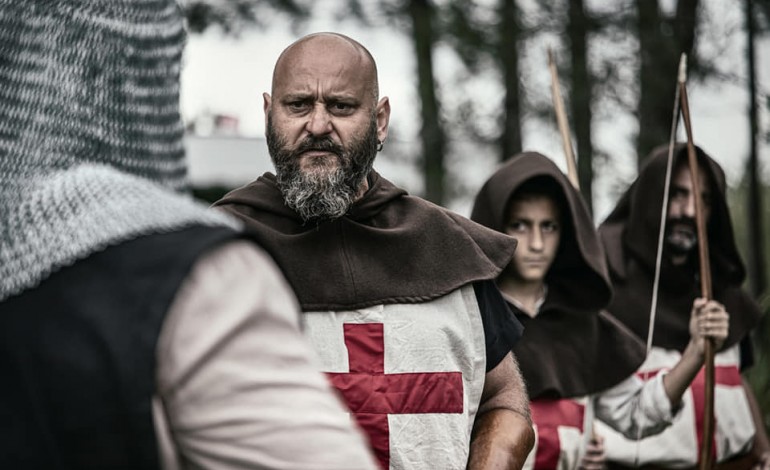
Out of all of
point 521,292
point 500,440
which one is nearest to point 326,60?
point 500,440

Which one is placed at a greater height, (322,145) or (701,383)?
(322,145)

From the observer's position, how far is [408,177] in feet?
48.1

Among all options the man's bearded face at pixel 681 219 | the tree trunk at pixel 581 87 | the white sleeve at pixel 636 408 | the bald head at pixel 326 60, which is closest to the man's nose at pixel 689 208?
the man's bearded face at pixel 681 219

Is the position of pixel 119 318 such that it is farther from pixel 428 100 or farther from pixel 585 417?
pixel 428 100

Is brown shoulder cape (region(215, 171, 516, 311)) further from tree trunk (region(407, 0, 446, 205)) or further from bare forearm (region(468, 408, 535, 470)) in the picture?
tree trunk (region(407, 0, 446, 205))

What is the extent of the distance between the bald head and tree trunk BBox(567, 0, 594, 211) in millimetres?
8395

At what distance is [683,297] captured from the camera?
6.43m

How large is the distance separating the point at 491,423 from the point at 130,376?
7.56 feet

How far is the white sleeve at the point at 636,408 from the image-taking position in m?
5.17

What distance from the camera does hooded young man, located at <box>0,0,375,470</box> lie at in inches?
50.9

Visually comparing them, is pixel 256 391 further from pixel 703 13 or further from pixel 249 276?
pixel 703 13

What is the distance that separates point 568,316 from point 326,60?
2227mm

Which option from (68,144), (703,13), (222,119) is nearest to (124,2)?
(68,144)

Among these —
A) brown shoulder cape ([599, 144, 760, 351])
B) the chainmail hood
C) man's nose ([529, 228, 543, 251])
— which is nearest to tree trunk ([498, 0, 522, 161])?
brown shoulder cape ([599, 144, 760, 351])
